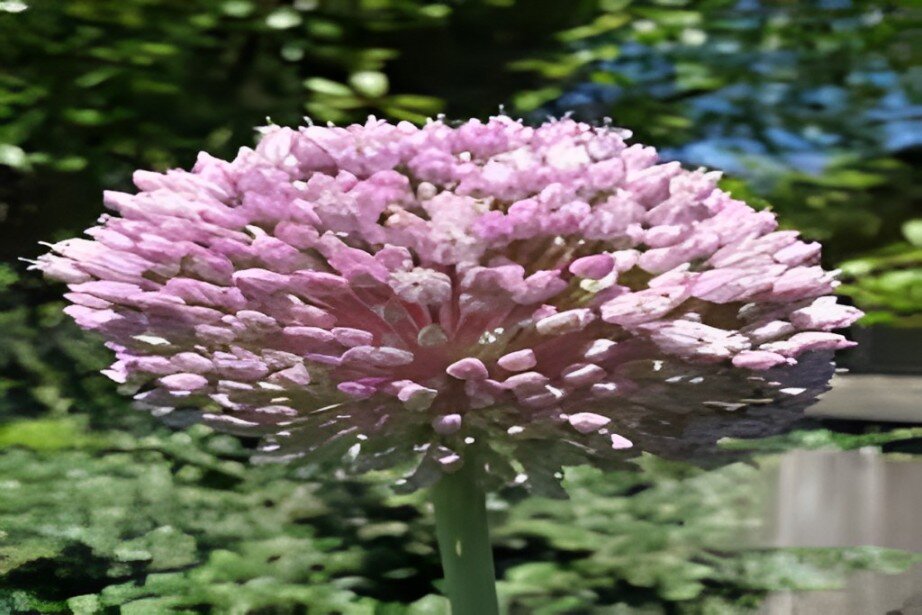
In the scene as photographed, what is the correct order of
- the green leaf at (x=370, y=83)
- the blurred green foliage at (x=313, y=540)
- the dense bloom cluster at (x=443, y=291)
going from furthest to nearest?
the green leaf at (x=370, y=83) → the blurred green foliage at (x=313, y=540) → the dense bloom cluster at (x=443, y=291)

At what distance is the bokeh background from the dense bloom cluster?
1200 mm

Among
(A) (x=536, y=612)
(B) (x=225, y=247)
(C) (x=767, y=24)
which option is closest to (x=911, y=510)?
(A) (x=536, y=612)

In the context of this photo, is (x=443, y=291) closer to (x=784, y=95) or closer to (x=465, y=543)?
(x=465, y=543)

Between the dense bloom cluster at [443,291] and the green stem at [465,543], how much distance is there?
0.04m

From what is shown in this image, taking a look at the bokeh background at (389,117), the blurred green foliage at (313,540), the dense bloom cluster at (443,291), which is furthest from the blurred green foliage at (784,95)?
the dense bloom cluster at (443,291)

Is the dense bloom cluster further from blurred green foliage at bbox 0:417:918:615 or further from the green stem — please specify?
blurred green foliage at bbox 0:417:918:615

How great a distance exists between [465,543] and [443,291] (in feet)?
0.72

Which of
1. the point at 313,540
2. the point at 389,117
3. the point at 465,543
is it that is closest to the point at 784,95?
the point at 389,117

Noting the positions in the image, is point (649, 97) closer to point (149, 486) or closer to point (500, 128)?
point (149, 486)

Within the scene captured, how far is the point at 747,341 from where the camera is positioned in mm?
828

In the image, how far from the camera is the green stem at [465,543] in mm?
874

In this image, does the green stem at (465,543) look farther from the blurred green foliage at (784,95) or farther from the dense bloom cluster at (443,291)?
the blurred green foliage at (784,95)

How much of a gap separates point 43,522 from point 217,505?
36cm

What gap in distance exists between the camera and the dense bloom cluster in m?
0.77
